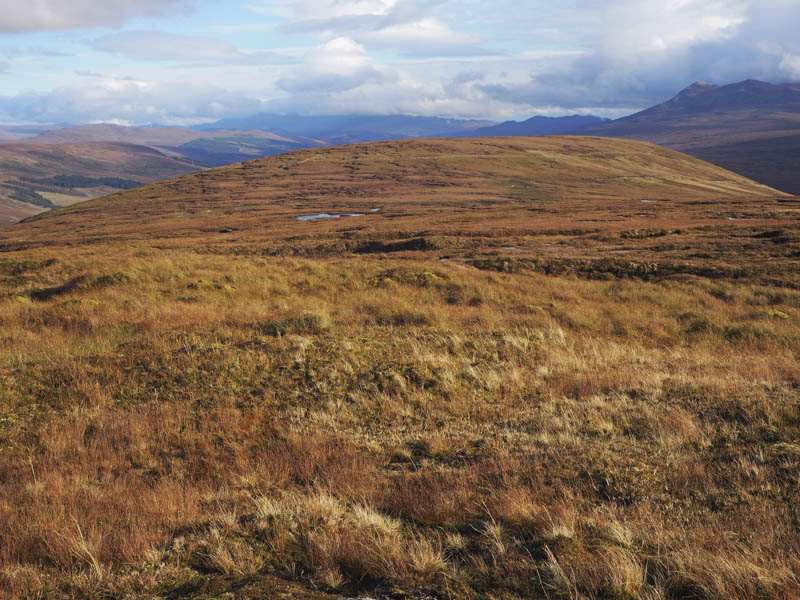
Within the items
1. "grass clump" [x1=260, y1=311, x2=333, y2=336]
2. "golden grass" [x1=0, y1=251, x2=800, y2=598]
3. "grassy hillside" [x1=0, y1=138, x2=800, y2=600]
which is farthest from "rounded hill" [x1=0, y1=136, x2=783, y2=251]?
"golden grass" [x1=0, y1=251, x2=800, y2=598]

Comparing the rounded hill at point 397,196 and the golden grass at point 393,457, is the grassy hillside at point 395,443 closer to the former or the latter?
the golden grass at point 393,457

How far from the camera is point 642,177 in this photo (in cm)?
14862

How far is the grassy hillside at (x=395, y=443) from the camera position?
3.76m

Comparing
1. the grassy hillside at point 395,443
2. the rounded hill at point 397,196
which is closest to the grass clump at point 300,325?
the grassy hillside at point 395,443

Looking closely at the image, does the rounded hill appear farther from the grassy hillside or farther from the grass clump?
the grass clump

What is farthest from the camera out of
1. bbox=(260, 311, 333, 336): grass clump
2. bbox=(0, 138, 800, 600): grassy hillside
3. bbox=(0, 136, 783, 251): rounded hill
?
bbox=(0, 136, 783, 251): rounded hill

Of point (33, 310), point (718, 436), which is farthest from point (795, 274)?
point (33, 310)

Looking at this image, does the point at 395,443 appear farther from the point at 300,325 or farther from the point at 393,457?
the point at 300,325

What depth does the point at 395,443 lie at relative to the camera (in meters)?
6.37

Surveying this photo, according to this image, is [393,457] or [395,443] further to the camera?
[395,443]

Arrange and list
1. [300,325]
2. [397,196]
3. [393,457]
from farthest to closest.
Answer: [397,196]
[300,325]
[393,457]

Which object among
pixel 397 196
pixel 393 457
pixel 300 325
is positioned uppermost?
pixel 397 196

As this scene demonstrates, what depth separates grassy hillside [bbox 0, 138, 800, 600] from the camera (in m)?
3.76

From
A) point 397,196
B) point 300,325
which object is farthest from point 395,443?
point 397,196
